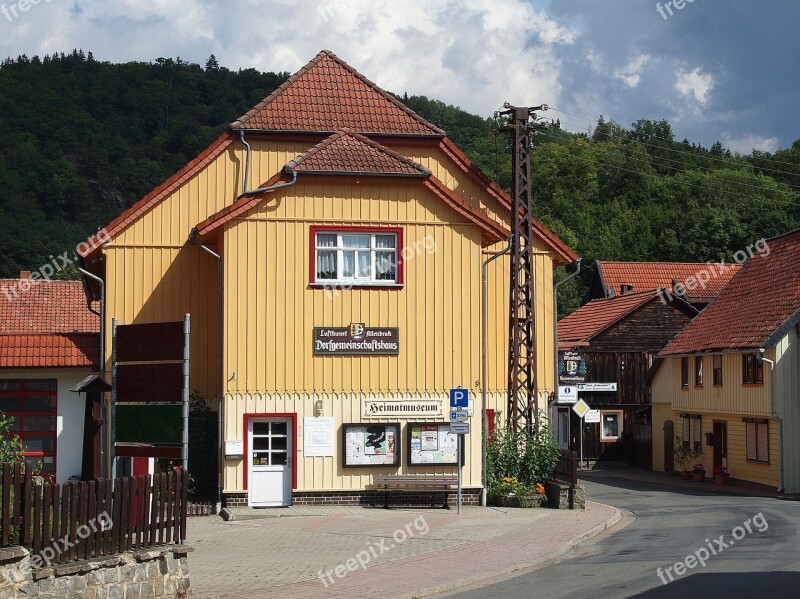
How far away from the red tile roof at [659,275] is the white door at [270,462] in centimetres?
3958

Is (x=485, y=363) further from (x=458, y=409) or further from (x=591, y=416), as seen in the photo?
(x=591, y=416)

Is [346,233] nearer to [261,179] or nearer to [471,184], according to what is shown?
[261,179]

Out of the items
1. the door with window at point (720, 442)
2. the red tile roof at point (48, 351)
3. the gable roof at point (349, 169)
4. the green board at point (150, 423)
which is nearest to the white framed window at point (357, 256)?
the gable roof at point (349, 169)

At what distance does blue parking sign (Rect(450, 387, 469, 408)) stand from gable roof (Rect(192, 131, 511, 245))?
14.5 ft

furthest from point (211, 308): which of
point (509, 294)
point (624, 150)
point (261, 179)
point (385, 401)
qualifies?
point (624, 150)

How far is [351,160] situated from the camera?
24.2 m

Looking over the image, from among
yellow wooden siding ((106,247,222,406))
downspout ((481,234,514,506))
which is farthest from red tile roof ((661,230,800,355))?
yellow wooden siding ((106,247,222,406))

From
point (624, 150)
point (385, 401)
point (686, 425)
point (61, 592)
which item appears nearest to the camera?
point (61, 592)

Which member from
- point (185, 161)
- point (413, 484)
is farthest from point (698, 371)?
point (185, 161)

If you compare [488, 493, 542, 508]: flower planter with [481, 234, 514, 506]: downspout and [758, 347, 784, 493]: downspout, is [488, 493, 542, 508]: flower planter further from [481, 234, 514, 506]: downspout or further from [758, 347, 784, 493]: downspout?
[758, 347, 784, 493]: downspout

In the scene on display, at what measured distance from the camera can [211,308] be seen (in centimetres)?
2627

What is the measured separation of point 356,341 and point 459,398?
120 inches

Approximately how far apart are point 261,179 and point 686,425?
1978 centimetres

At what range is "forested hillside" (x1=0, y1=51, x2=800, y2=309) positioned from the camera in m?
84.9
